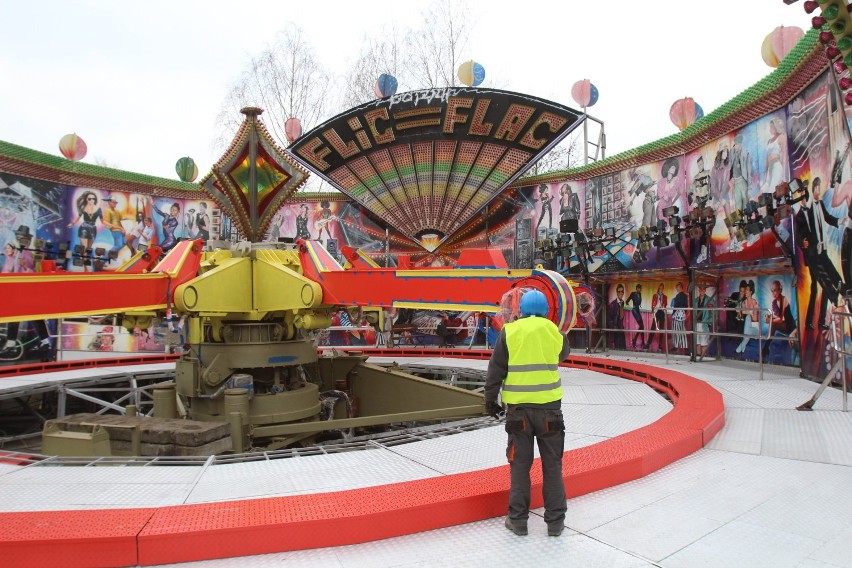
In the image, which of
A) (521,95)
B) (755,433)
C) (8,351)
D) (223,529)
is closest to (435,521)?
(223,529)

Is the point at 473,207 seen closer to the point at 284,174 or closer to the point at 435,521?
the point at 284,174

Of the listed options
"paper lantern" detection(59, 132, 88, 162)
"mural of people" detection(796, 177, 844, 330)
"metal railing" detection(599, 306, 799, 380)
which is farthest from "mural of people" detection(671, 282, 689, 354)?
"paper lantern" detection(59, 132, 88, 162)

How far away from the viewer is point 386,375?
415 inches

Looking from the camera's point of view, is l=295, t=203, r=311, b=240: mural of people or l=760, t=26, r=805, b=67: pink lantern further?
l=295, t=203, r=311, b=240: mural of people

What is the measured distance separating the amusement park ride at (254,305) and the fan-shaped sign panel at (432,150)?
9.50 metres

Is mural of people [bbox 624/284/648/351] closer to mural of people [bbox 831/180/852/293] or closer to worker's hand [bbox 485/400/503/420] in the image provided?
mural of people [bbox 831/180/852/293]

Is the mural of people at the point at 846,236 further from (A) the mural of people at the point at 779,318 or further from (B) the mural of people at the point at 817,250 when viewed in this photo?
(A) the mural of people at the point at 779,318

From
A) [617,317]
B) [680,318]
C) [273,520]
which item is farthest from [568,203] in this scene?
[273,520]

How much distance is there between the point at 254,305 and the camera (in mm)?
8305

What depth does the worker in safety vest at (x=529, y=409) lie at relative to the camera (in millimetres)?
3473

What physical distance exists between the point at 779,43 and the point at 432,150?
9553 millimetres

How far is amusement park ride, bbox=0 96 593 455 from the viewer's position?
21.4 feet

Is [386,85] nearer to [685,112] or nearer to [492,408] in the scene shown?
[685,112]

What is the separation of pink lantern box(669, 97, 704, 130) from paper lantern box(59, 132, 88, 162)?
57.0ft
